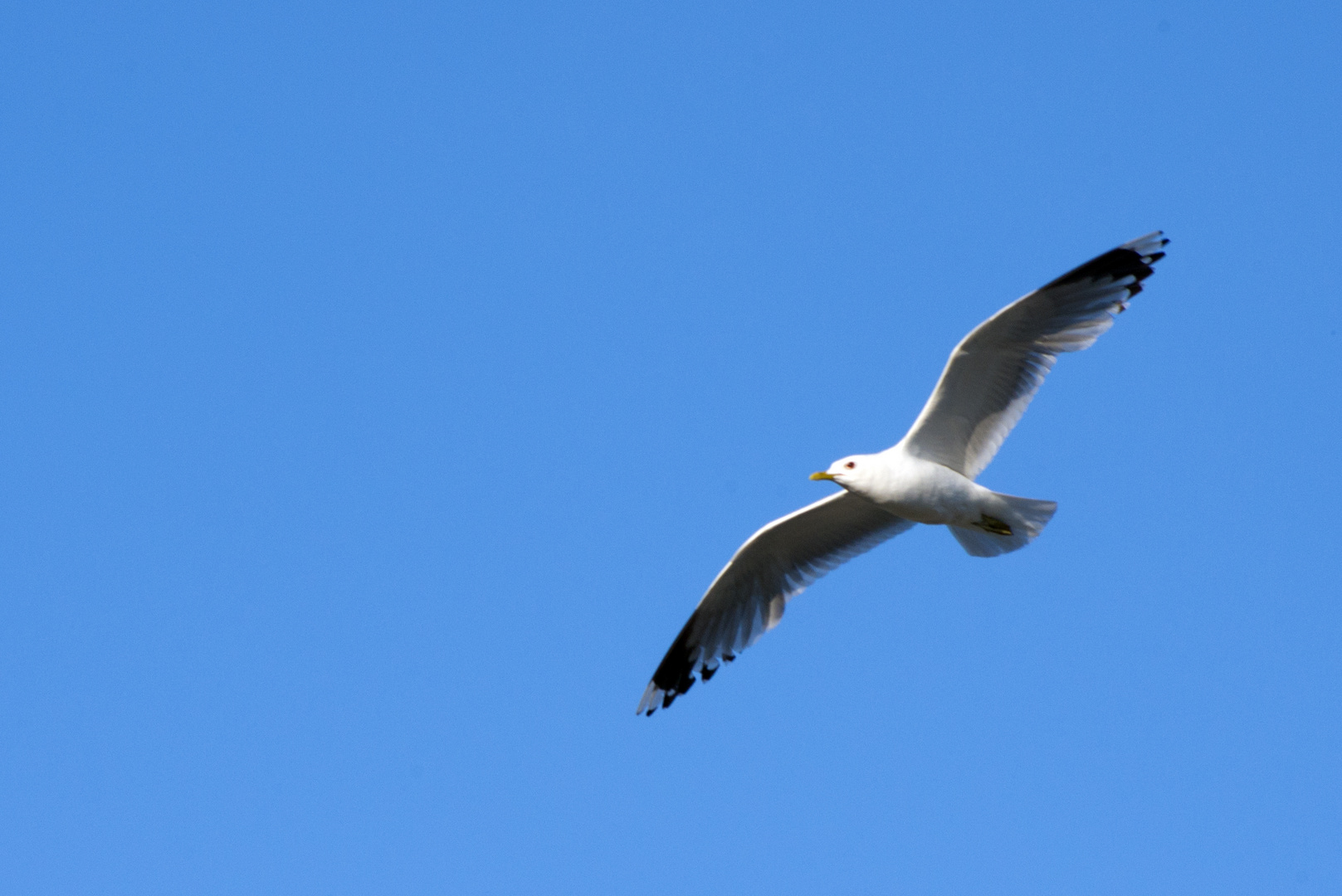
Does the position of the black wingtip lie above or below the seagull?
above

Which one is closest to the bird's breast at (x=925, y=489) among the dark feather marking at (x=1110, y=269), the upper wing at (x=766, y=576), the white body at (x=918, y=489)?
the white body at (x=918, y=489)

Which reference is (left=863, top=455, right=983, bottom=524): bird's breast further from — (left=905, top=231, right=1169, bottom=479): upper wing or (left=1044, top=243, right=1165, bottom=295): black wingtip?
(left=1044, top=243, right=1165, bottom=295): black wingtip

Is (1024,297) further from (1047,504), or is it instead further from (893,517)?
(893,517)

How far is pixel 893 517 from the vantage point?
11.2 metres

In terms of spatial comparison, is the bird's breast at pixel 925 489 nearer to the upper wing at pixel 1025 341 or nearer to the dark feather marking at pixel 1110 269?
the upper wing at pixel 1025 341

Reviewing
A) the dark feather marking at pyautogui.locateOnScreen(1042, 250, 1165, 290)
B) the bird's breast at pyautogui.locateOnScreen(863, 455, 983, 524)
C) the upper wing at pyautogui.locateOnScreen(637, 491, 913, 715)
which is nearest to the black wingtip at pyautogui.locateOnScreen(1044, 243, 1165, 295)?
the dark feather marking at pyautogui.locateOnScreen(1042, 250, 1165, 290)

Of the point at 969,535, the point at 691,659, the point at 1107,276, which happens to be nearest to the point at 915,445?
the point at 969,535

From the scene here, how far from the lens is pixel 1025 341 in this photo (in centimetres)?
980

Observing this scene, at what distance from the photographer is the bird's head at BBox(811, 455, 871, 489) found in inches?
397

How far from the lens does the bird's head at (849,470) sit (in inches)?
397

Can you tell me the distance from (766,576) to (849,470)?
1.56 meters

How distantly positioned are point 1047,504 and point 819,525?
69.0 inches

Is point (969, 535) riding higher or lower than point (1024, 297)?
lower

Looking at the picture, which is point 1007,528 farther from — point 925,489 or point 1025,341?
point 1025,341
